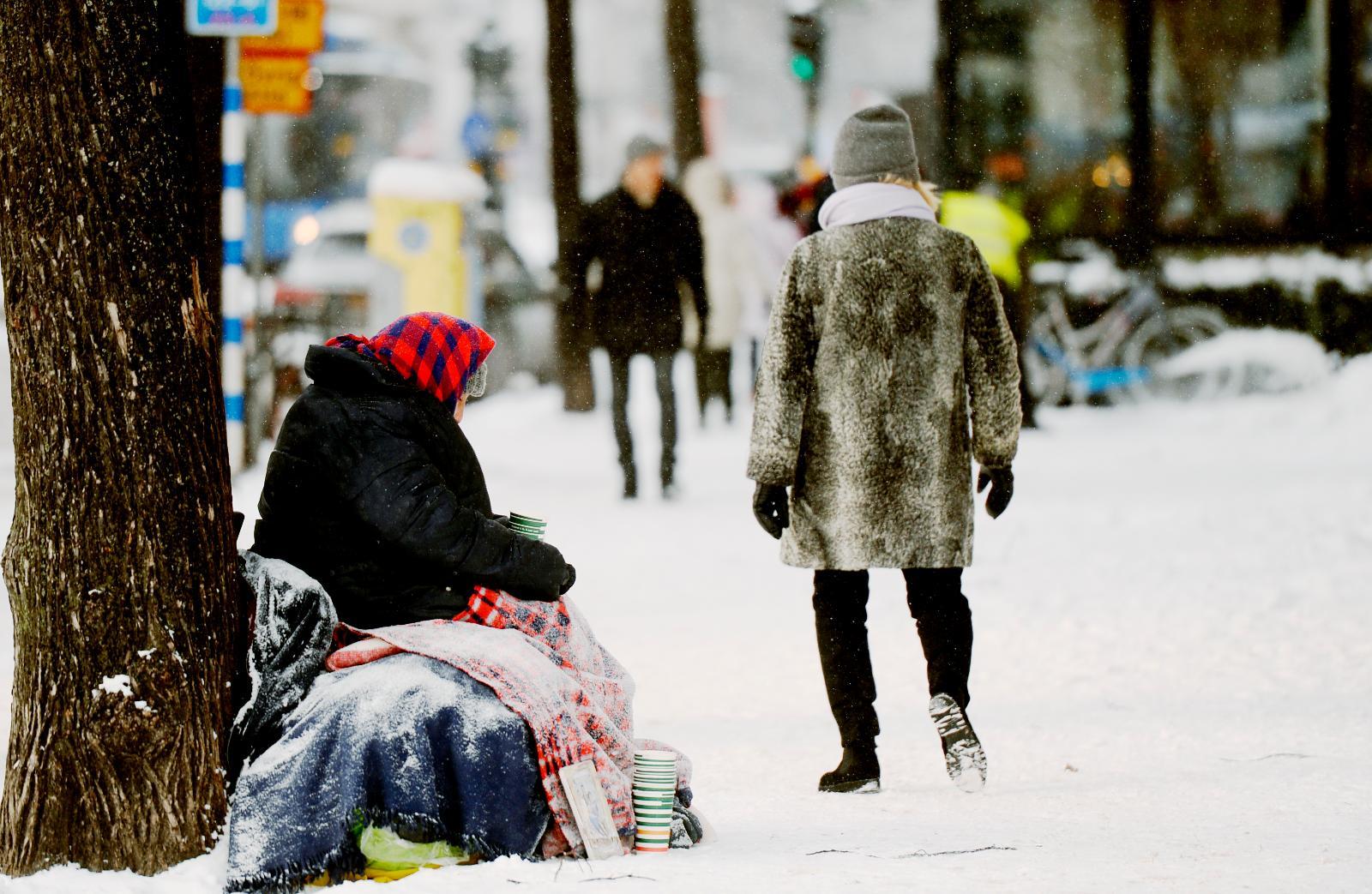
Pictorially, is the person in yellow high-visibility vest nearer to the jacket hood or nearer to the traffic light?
the traffic light

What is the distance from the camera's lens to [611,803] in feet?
13.9

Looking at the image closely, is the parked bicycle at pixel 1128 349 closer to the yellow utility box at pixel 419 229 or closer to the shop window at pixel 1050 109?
the shop window at pixel 1050 109

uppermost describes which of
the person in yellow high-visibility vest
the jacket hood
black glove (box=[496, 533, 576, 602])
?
the person in yellow high-visibility vest

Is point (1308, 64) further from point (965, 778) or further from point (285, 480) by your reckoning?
point (285, 480)

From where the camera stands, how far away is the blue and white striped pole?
9.68 metres

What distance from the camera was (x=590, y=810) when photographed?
4.14m

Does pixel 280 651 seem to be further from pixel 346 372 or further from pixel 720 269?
pixel 720 269

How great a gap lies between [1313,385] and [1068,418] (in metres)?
2.11

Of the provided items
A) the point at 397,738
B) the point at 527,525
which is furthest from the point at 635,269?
the point at 397,738

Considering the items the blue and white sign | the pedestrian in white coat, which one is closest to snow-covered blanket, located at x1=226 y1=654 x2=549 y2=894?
the blue and white sign

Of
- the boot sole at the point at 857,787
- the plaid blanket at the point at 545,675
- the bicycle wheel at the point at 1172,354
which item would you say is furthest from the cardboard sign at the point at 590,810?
the bicycle wheel at the point at 1172,354

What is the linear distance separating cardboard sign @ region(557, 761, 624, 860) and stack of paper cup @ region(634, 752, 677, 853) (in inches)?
5.1

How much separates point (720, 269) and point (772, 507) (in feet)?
34.8

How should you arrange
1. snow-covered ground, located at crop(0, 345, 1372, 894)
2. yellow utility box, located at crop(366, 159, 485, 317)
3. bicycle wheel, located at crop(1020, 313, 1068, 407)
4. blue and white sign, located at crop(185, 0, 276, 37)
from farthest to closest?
1. bicycle wheel, located at crop(1020, 313, 1068, 407)
2. yellow utility box, located at crop(366, 159, 485, 317)
3. blue and white sign, located at crop(185, 0, 276, 37)
4. snow-covered ground, located at crop(0, 345, 1372, 894)
